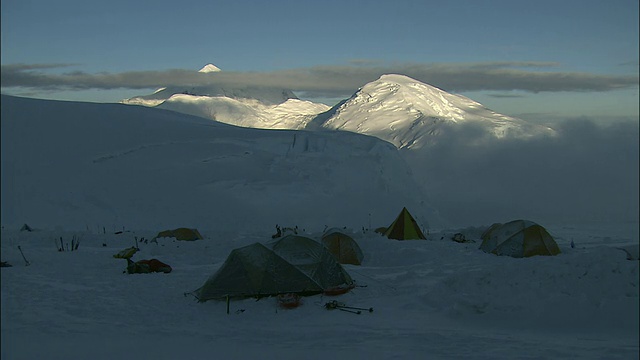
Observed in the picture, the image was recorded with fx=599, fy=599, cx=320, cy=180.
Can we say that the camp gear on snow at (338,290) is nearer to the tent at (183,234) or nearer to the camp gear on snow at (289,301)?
the camp gear on snow at (289,301)

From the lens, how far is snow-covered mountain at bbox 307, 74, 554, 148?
97875 millimetres

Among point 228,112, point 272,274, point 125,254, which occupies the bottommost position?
point 125,254

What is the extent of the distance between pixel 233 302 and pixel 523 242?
9970 millimetres

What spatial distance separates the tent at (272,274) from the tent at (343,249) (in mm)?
4070

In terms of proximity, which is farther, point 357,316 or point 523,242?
point 523,242

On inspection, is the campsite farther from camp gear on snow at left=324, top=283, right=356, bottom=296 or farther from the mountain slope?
the mountain slope

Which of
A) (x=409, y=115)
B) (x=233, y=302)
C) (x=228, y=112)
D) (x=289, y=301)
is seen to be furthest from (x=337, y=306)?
(x=228, y=112)

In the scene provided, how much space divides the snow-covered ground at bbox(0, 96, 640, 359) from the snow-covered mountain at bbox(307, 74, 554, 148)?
67262 millimetres

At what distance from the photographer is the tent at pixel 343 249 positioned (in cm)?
1642

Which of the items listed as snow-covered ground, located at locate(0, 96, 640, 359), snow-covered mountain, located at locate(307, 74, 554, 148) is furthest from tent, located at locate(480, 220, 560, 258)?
snow-covered mountain, located at locate(307, 74, 554, 148)

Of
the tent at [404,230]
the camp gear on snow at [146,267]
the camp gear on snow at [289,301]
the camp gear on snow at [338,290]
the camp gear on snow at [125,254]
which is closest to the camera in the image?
the camp gear on snow at [289,301]

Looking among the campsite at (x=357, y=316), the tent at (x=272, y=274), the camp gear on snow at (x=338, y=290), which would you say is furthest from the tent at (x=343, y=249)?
the camp gear on snow at (x=338, y=290)

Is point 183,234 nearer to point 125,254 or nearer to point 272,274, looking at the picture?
point 125,254

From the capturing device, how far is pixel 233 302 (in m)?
11.2
